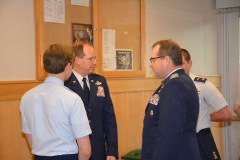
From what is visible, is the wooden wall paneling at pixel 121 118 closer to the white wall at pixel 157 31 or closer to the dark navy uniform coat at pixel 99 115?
the white wall at pixel 157 31

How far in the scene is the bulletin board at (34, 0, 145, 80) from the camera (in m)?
2.57

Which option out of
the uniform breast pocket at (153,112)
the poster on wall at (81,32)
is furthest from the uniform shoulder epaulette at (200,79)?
the poster on wall at (81,32)

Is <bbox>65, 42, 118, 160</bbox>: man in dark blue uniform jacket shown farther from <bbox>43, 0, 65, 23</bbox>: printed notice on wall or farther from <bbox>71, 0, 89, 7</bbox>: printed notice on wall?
<bbox>71, 0, 89, 7</bbox>: printed notice on wall

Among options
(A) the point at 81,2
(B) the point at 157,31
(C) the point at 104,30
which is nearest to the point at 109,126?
(C) the point at 104,30

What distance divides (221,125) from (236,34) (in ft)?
5.17

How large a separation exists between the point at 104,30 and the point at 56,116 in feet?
6.19

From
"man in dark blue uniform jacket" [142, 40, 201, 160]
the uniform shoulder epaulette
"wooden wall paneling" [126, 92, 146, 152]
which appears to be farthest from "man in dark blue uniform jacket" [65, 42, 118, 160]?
"wooden wall paneling" [126, 92, 146, 152]

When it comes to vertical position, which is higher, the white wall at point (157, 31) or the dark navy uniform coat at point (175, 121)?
the white wall at point (157, 31)

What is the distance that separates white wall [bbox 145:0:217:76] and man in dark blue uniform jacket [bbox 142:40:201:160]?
1.74 m

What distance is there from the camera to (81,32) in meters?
2.85

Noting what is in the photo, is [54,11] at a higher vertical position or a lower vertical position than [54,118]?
higher

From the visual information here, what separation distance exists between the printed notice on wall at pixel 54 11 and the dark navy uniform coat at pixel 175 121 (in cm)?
154

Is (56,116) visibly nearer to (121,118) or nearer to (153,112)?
(153,112)

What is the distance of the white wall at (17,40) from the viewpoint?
236 centimetres
